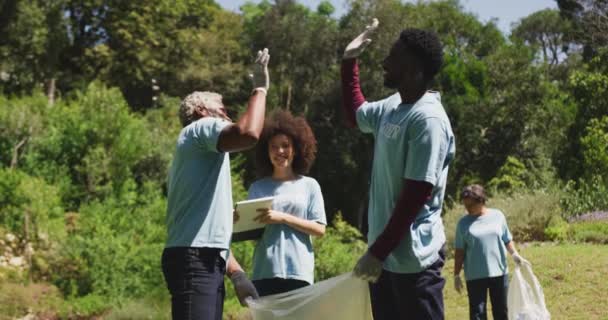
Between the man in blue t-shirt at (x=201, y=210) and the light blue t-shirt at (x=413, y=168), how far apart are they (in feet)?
1.99

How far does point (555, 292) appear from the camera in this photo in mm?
10430

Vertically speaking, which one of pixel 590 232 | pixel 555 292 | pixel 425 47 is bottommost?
pixel 555 292

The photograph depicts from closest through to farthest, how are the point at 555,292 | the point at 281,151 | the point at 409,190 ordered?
1. the point at 409,190
2. the point at 281,151
3. the point at 555,292

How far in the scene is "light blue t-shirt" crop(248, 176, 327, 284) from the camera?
4.77 meters

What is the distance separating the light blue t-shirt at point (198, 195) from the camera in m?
3.80

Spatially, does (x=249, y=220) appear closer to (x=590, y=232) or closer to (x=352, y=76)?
(x=352, y=76)

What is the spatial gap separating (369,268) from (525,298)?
4.58 meters

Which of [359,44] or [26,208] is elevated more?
[359,44]

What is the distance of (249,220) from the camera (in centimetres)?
479

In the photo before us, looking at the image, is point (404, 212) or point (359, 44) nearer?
point (404, 212)

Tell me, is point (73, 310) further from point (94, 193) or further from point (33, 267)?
point (94, 193)

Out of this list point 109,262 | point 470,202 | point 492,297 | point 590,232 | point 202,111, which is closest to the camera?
point 202,111

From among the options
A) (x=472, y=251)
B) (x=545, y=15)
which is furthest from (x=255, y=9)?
(x=472, y=251)

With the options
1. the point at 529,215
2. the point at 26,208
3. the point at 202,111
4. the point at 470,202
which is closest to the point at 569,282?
the point at 470,202
